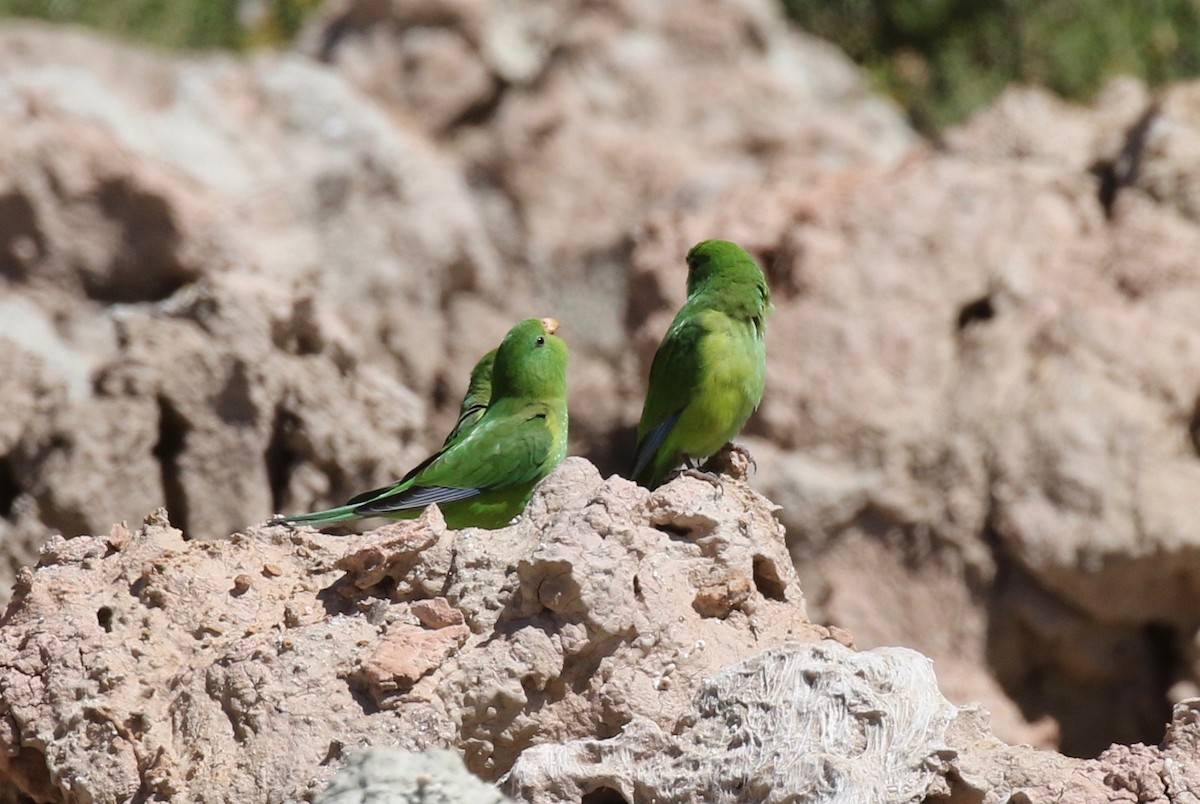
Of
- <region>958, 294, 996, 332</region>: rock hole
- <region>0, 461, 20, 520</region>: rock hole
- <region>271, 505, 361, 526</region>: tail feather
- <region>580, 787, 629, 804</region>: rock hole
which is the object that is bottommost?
<region>0, 461, 20, 520</region>: rock hole

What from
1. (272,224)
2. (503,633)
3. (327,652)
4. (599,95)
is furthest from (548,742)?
(599,95)

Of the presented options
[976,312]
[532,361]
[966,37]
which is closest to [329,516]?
[532,361]

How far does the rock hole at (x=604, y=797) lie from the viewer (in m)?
3.64

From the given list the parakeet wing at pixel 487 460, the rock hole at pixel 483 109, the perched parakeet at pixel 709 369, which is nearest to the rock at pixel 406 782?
the parakeet wing at pixel 487 460

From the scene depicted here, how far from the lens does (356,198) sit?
377 inches

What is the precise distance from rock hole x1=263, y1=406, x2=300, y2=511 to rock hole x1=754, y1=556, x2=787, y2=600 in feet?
9.67

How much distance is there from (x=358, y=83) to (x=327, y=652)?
23.7 feet

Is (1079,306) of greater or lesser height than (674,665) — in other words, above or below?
above

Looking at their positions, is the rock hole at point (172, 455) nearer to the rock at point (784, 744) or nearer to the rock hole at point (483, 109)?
the rock at point (784, 744)

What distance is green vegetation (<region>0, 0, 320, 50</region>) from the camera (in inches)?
493

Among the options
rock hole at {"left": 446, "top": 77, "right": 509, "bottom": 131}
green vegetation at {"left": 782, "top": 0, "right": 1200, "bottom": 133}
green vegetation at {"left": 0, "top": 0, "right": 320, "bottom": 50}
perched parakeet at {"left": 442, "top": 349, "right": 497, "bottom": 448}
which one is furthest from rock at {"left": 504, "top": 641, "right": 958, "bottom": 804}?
green vegetation at {"left": 0, "top": 0, "right": 320, "bottom": 50}

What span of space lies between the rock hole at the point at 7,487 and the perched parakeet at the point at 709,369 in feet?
8.59

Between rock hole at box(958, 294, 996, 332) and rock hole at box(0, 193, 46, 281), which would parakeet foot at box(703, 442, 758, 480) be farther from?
rock hole at box(0, 193, 46, 281)

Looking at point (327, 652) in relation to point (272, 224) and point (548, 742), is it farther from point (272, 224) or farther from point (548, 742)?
point (272, 224)
